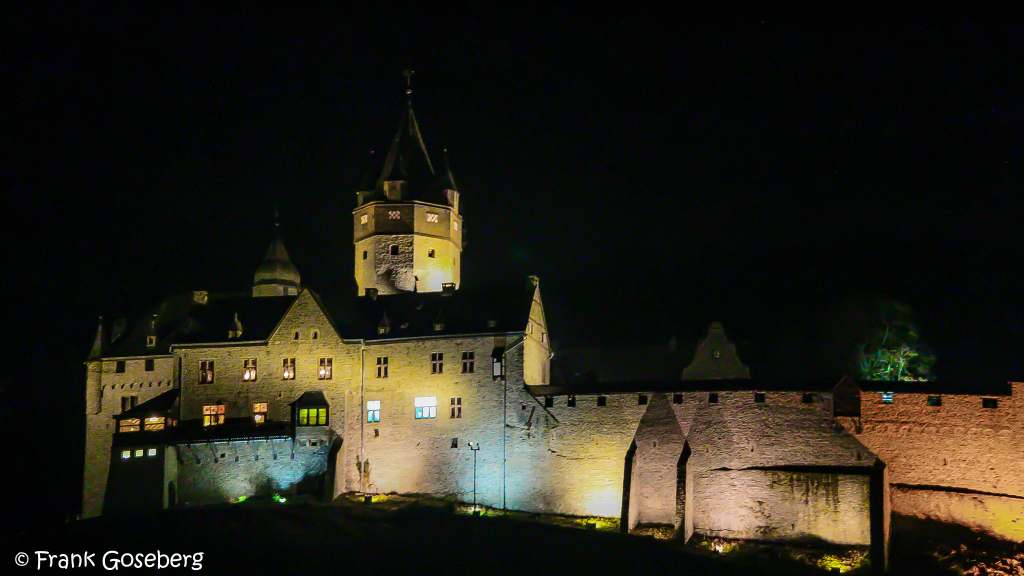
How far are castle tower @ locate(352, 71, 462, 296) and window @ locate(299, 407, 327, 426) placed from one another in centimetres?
920

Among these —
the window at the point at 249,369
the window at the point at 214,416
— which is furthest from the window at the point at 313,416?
the window at the point at 214,416

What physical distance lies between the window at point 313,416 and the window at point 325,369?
5.98ft

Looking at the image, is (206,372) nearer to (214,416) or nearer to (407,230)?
(214,416)

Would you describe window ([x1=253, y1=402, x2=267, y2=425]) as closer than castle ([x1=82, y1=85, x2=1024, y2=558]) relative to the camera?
No

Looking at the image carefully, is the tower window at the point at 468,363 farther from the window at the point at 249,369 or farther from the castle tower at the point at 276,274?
the castle tower at the point at 276,274

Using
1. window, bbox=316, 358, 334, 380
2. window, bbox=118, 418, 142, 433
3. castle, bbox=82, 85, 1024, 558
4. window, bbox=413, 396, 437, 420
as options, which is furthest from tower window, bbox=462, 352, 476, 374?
window, bbox=118, 418, 142, 433

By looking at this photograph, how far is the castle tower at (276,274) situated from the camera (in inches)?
3211

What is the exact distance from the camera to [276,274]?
3216 inches

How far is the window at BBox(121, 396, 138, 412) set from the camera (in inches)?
2881

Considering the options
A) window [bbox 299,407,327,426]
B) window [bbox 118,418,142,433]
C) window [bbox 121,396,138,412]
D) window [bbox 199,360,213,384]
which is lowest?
window [bbox 118,418,142,433]

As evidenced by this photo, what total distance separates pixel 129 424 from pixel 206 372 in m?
4.41

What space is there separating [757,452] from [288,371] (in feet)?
75.9

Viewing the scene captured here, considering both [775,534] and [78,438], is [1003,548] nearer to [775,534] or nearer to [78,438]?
[775,534]

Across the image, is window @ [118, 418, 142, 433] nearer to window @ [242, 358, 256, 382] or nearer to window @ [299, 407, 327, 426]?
window @ [242, 358, 256, 382]
